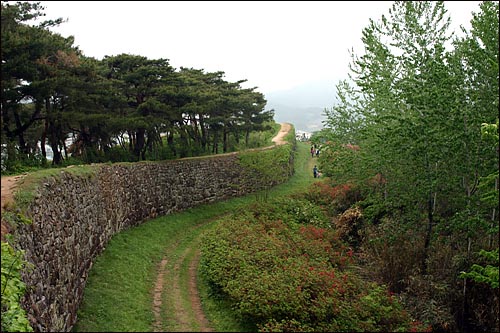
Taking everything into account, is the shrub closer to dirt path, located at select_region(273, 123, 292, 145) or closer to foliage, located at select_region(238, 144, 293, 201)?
foliage, located at select_region(238, 144, 293, 201)

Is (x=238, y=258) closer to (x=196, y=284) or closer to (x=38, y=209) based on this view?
(x=196, y=284)

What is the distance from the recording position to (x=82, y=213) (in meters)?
11.3

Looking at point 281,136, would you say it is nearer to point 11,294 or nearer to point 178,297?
point 178,297

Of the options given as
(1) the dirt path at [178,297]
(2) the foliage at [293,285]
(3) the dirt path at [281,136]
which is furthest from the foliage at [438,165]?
(3) the dirt path at [281,136]

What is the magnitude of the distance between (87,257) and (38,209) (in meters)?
3.80

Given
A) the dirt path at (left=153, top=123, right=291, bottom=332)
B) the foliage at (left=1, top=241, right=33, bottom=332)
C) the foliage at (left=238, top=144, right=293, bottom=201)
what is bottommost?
the dirt path at (left=153, top=123, right=291, bottom=332)

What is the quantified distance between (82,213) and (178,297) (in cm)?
351

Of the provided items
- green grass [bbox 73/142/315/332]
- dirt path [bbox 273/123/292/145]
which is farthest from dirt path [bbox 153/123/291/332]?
dirt path [bbox 273/123/292/145]

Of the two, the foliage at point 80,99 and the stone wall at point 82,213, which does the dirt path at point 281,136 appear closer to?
the foliage at point 80,99

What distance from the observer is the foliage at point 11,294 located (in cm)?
521

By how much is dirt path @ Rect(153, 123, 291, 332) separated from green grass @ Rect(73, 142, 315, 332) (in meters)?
0.16

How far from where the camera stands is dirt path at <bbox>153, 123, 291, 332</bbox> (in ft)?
31.7

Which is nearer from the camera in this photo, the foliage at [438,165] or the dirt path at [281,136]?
the foliage at [438,165]

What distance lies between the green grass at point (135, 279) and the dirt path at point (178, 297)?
0.54 ft
